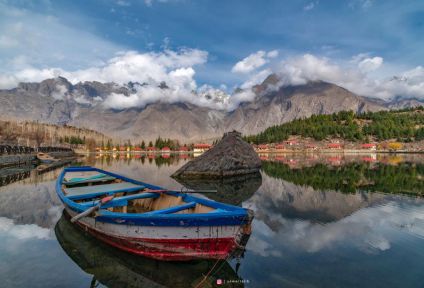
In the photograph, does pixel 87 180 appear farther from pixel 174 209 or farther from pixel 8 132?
pixel 8 132

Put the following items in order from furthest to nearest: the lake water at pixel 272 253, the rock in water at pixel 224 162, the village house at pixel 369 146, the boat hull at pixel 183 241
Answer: the village house at pixel 369 146 < the rock in water at pixel 224 162 < the boat hull at pixel 183 241 < the lake water at pixel 272 253

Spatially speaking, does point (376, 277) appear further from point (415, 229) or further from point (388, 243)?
point (415, 229)

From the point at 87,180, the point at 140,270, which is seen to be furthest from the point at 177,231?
the point at 87,180

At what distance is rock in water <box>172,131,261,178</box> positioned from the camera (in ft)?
150

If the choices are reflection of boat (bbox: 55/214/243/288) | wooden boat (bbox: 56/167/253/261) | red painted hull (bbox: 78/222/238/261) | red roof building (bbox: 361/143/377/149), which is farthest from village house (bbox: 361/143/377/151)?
reflection of boat (bbox: 55/214/243/288)

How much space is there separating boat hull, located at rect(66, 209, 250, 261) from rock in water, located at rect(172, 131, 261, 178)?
108 feet

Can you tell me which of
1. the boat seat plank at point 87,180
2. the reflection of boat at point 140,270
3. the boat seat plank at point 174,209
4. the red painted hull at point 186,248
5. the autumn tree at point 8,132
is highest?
the autumn tree at point 8,132

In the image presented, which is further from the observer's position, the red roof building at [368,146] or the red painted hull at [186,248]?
the red roof building at [368,146]

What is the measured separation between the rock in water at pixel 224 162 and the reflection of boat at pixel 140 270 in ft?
→ 103

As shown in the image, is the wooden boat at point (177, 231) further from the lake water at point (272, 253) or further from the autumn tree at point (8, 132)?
the autumn tree at point (8, 132)

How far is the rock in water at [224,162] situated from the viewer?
4572cm

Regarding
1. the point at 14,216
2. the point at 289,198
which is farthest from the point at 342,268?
the point at 14,216

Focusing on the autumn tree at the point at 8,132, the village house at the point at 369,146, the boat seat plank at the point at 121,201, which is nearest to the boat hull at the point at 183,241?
the boat seat plank at the point at 121,201

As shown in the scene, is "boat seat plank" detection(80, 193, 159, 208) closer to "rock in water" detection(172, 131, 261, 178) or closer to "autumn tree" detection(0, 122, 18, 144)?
"rock in water" detection(172, 131, 261, 178)
